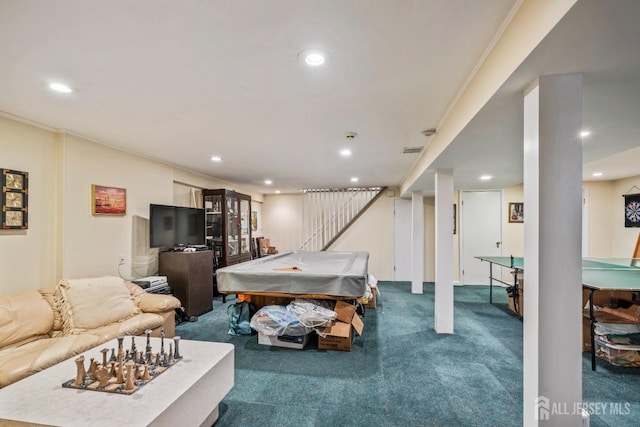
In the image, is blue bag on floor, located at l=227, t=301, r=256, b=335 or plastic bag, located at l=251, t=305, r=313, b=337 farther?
blue bag on floor, located at l=227, t=301, r=256, b=335

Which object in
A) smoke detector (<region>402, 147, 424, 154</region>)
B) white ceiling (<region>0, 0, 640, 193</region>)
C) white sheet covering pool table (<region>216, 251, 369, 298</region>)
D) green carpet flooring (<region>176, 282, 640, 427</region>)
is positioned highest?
white ceiling (<region>0, 0, 640, 193</region>)

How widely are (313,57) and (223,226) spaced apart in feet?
13.8

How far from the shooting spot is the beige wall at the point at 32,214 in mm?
2545

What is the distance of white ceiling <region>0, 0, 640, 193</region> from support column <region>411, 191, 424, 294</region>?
Answer: 8.28 ft

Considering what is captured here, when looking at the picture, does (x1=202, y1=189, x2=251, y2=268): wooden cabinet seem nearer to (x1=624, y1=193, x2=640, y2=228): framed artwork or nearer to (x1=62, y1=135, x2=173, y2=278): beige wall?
(x1=62, y1=135, x2=173, y2=278): beige wall

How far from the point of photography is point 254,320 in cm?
311

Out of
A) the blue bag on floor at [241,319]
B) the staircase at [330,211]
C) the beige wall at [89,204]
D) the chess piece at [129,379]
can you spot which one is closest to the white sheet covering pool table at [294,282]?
the blue bag on floor at [241,319]

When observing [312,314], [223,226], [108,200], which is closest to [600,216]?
[312,314]

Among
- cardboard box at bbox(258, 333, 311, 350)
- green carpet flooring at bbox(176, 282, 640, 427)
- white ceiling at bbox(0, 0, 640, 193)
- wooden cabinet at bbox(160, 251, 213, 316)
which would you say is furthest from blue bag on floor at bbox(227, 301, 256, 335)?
white ceiling at bbox(0, 0, 640, 193)

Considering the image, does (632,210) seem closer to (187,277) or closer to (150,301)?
(187,277)

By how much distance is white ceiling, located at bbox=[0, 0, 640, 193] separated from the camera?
1.24m

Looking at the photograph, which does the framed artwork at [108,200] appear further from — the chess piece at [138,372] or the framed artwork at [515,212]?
the framed artwork at [515,212]

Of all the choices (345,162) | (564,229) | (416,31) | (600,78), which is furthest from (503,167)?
(416,31)

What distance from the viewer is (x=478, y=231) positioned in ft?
20.5
